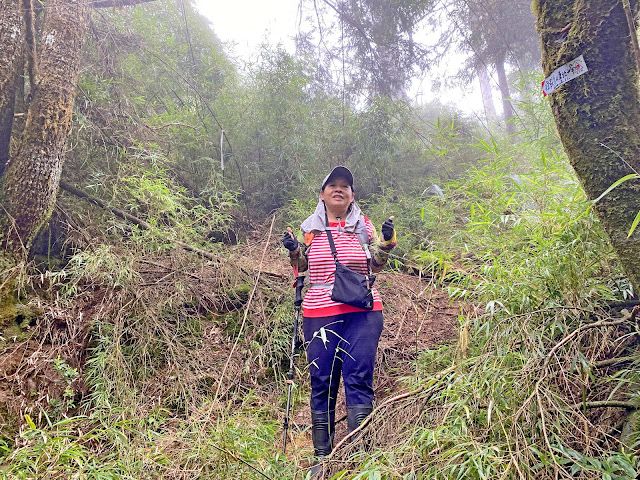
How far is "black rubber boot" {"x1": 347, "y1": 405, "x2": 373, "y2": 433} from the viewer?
1.92 metres

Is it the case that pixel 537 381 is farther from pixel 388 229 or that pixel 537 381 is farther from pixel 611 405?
pixel 388 229

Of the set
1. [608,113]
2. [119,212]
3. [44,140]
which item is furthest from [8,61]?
[608,113]

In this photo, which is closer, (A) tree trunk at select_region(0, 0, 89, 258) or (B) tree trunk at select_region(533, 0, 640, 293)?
(B) tree trunk at select_region(533, 0, 640, 293)

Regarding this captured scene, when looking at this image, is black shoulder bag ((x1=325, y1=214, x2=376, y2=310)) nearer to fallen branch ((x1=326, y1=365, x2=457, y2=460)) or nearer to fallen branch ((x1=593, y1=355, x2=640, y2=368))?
fallen branch ((x1=326, y1=365, x2=457, y2=460))

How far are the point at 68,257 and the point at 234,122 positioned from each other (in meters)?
2.82

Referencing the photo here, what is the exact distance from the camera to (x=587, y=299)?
5.60ft

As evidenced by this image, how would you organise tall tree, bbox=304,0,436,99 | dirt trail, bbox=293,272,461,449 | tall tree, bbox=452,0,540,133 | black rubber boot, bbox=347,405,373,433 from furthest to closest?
tall tree, bbox=304,0,436,99 < tall tree, bbox=452,0,540,133 < dirt trail, bbox=293,272,461,449 < black rubber boot, bbox=347,405,373,433

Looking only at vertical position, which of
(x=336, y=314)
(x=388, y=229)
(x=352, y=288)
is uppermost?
(x=388, y=229)

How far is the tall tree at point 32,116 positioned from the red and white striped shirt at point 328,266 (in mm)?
2355

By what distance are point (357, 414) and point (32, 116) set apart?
3.46m

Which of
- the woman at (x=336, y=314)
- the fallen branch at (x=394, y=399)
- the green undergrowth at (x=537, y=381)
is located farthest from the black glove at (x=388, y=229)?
the fallen branch at (x=394, y=399)

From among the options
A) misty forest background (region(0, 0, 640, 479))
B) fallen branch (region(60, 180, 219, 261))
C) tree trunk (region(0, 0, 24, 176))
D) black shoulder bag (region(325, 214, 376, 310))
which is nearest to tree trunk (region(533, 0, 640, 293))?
misty forest background (region(0, 0, 640, 479))

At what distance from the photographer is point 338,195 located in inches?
96.5

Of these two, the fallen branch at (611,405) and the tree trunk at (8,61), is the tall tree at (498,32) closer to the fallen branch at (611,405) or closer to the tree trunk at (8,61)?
the fallen branch at (611,405)
